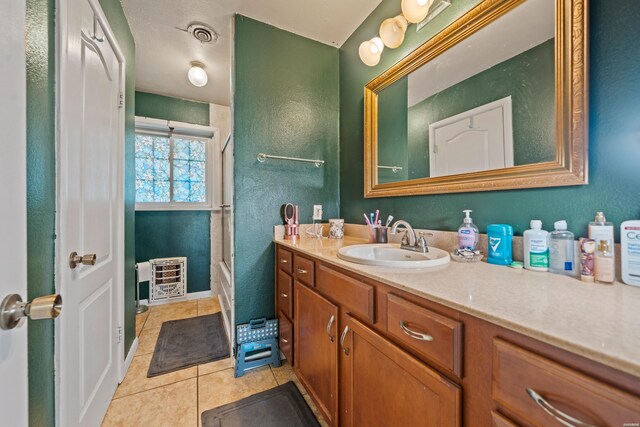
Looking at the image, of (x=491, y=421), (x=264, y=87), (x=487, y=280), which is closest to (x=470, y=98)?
(x=487, y=280)

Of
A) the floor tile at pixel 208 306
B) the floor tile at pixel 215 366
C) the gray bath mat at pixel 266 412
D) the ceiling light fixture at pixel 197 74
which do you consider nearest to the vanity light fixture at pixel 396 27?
the ceiling light fixture at pixel 197 74

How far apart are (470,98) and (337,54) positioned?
55.0 inches

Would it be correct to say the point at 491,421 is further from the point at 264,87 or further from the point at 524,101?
the point at 264,87

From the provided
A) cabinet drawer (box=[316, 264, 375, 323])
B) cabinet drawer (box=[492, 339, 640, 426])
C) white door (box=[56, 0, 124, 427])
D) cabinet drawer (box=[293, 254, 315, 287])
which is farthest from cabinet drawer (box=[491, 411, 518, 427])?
white door (box=[56, 0, 124, 427])

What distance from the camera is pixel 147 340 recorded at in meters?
2.03

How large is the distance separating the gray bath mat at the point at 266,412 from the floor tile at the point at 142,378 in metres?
0.43

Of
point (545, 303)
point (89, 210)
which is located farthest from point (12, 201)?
point (545, 303)

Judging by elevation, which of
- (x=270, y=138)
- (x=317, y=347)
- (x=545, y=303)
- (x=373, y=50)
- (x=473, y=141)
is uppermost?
(x=373, y=50)

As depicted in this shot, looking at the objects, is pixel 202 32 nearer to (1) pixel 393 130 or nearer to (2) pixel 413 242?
(1) pixel 393 130

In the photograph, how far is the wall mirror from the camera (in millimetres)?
815

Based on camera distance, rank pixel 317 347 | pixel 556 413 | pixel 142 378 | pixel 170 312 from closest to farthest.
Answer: pixel 556 413, pixel 317 347, pixel 142 378, pixel 170 312

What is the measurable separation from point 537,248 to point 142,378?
7.40 feet

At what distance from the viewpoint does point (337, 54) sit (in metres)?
2.10

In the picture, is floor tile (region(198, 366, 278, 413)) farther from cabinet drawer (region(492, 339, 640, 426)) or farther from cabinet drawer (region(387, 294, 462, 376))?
cabinet drawer (region(492, 339, 640, 426))
